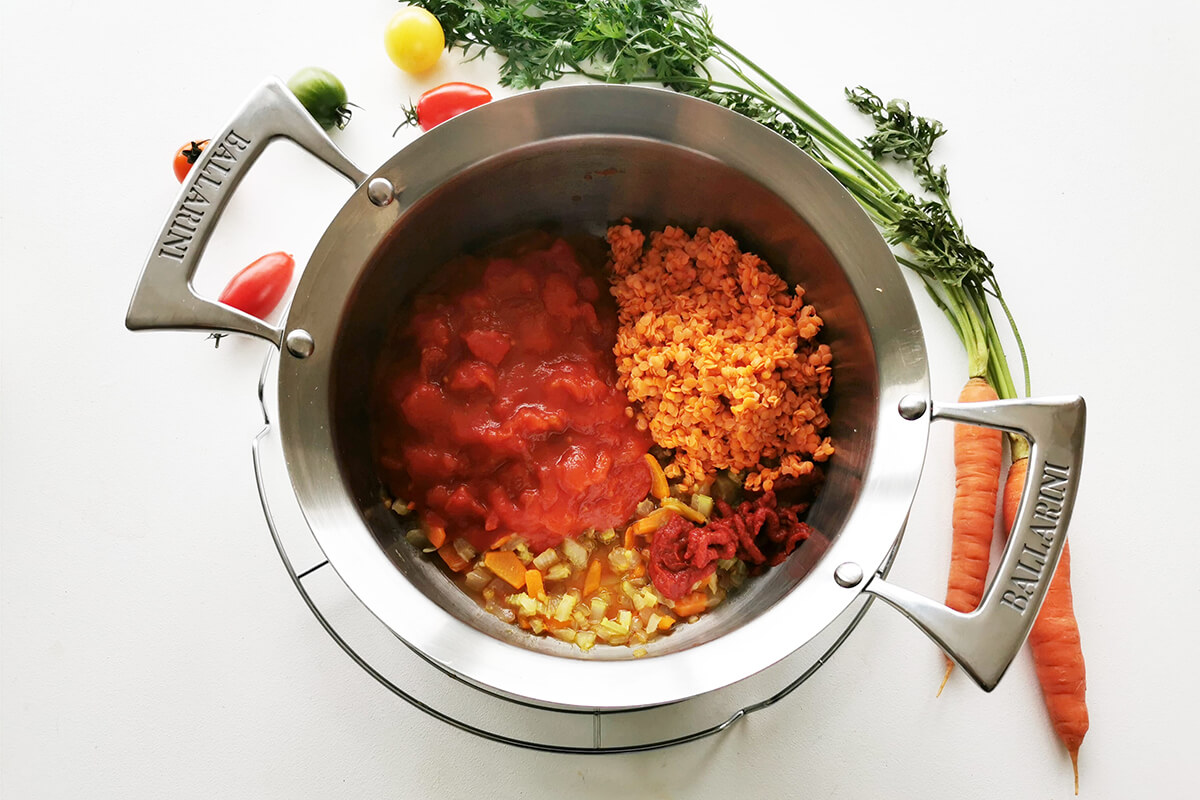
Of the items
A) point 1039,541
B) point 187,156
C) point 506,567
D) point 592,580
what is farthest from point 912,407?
point 187,156

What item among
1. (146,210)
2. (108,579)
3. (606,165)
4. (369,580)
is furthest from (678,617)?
(146,210)

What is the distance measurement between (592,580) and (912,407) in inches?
28.5

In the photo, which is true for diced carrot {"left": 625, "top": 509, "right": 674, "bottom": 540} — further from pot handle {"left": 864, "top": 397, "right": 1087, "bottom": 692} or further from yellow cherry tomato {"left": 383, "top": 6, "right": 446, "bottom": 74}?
yellow cherry tomato {"left": 383, "top": 6, "right": 446, "bottom": 74}

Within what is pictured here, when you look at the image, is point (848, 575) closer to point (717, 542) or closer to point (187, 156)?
point (717, 542)

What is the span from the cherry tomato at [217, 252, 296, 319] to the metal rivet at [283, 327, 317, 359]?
393 millimetres

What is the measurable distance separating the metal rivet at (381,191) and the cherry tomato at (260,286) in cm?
45

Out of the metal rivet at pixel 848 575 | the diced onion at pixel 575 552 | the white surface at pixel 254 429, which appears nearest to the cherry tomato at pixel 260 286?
the white surface at pixel 254 429

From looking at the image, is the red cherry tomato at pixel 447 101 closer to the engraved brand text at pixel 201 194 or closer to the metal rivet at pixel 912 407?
the engraved brand text at pixel 201 194

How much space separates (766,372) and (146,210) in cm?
144

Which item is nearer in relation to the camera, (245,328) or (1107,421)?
(245,328)

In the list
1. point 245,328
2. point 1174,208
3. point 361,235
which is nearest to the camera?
point 245,328

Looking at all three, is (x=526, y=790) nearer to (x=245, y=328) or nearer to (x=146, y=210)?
(x=245, y=328)

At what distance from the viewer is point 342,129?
6.51 ft

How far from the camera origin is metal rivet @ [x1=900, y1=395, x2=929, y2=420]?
1.53 meters
